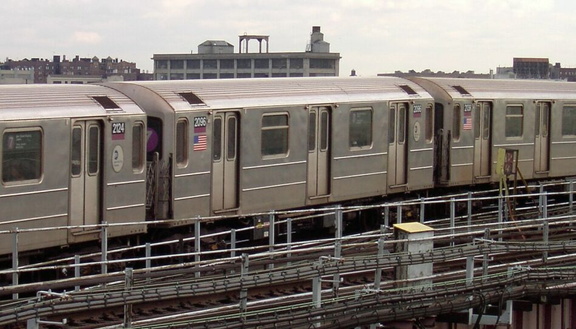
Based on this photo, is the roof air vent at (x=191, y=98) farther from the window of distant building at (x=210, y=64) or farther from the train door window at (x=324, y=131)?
the window of distant building at (x=210, y=64)

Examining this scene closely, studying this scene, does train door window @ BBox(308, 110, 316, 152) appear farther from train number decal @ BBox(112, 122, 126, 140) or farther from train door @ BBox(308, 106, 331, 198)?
train number decal @ BBox(112, 122, 126, 140)

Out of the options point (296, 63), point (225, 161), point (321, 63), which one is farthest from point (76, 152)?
point (296, 63)

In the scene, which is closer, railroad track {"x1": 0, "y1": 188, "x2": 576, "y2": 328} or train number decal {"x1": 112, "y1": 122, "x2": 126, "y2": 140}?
railroad track {"x1": 0, "y1": 188, "x2": 576, "y2": 328}

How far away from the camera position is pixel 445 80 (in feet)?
93.1

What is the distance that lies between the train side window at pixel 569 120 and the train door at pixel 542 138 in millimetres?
821

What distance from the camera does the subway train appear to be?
17750 mm

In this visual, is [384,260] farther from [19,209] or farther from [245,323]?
[19,209]

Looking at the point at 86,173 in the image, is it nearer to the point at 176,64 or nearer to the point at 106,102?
the point at 106,102

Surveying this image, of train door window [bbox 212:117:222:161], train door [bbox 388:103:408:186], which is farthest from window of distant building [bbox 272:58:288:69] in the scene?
train door window [bbox 212:117:222:161]

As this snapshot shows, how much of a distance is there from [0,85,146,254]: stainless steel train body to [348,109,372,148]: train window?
622 centimetres

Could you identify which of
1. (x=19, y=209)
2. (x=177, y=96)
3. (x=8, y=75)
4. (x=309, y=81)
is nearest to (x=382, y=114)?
(x=309, y=81)

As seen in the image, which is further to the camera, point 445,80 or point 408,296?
point 445,80

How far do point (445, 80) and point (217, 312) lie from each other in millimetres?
16509

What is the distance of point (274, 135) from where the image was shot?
2236 cm
